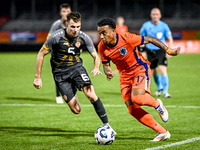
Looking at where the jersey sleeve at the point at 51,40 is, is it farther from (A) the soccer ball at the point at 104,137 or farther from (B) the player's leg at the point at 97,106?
(A) the soccer ball at the point at 104,137

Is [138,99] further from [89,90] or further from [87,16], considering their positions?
[87,16]

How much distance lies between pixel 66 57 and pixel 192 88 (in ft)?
21.0

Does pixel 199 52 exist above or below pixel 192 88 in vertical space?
below

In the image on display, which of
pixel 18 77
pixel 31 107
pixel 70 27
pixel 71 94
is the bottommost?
pixel 18 77

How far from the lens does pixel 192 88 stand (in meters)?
10.8

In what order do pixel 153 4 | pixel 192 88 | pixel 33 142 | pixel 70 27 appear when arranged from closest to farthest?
pixel 33 142, pixel 70 27, pixel 192 88, pixel 153 4

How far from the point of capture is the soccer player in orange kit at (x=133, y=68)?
477 centimetres

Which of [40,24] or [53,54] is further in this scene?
[40,24]

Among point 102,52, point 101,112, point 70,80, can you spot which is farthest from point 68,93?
point 102,52

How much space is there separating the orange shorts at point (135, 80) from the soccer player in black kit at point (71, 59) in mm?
450

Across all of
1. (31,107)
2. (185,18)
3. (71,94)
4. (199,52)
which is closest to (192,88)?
(31,107)

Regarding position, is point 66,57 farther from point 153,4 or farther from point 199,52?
point 153,4

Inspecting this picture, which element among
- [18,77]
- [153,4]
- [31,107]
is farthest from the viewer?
[153,4]

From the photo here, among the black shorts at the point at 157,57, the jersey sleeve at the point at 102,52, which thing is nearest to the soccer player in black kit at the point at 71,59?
the jersey sleeve at the point at 102,52
